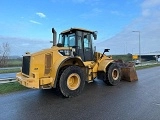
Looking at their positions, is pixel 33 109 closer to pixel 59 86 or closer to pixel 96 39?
pixel 59 86

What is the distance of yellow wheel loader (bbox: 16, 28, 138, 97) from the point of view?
7102 mm

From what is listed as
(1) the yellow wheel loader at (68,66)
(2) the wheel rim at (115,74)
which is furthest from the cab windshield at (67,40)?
(2) the wheel rim at (115,74)

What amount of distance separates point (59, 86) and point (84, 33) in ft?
10.1

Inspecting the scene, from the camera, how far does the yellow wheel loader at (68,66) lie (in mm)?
7102

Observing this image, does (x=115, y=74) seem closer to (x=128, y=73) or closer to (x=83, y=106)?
(x=128, y=73)

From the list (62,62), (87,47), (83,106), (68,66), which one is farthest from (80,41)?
(83,106)

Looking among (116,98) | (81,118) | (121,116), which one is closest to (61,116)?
(81,118)

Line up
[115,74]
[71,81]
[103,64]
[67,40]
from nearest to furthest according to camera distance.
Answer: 1. [71,81]
2. [67,40]
3. [103,64]
4. [115,74]

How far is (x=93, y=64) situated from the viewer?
9508 mm

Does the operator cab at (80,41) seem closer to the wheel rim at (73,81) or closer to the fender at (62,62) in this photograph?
the fender at (62,62)

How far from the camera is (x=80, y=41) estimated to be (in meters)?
8.86

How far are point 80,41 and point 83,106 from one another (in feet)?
11.8

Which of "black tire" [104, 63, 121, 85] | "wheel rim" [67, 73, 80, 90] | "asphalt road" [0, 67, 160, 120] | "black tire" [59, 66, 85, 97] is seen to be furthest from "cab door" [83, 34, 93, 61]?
"asphalt road" [0, 67, 160, 120]

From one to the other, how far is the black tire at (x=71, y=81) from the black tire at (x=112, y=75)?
2.11m
